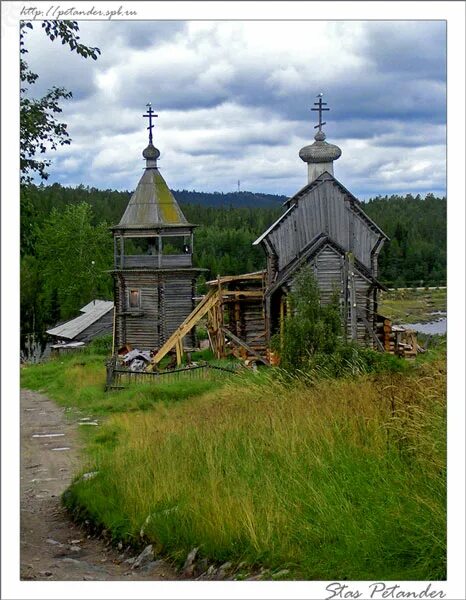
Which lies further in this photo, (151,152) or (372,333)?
(151,152)

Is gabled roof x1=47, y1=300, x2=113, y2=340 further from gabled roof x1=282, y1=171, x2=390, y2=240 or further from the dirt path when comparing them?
the dirt path

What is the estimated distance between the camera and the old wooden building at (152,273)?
2022 centimetres

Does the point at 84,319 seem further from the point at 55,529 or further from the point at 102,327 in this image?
the point at 55,529

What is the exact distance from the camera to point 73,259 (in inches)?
723

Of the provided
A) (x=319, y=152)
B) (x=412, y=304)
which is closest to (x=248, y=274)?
(x=319, y=152)

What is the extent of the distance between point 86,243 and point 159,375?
21.5ft

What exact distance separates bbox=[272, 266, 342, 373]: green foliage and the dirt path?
10.8 feet

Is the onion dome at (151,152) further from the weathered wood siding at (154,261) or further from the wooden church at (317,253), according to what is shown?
the wooden church at (317,253)

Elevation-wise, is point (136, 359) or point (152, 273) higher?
point (152, 273)

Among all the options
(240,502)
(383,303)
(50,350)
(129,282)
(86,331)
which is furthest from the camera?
(86,331)

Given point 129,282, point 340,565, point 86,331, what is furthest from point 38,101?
point 86,331
